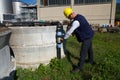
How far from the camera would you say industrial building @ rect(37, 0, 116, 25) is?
3007cm

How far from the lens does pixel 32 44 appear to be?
517 centimetres

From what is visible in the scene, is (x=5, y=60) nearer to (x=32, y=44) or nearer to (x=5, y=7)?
(x=32, y=44)

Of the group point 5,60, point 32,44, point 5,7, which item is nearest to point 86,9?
point 5,7

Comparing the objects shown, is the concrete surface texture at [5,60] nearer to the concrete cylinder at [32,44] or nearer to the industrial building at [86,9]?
the concrete cylinder at [32,44]

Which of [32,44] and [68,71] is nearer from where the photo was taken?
[68,71]

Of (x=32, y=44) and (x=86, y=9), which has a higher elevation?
(x=86, y=9)

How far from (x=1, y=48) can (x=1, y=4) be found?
4068 millimetres

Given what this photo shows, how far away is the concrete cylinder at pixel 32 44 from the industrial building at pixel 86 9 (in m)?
26.1

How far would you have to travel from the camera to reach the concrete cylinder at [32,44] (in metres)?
5.06

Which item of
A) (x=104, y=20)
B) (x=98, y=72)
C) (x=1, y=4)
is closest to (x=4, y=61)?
(x=98, y=72)

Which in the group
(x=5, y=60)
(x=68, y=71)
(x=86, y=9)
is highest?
(x=86, y=9)

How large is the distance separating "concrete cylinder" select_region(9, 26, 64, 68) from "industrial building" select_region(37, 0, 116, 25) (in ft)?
85.7

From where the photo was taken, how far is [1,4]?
25.7 feet

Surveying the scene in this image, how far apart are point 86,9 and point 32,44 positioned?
28.4m
